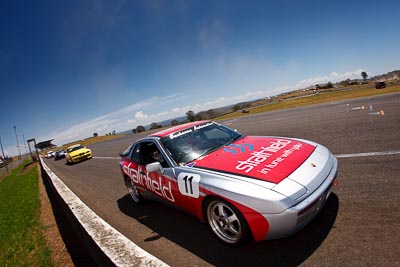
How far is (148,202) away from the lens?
5328 mm

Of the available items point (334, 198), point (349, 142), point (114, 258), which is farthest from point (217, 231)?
point (349, 142)

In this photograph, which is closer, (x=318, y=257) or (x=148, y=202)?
(x=318, y=257)

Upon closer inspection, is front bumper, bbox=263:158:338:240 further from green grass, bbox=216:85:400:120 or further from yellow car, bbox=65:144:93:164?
green grass, bbox=216:85:400:120

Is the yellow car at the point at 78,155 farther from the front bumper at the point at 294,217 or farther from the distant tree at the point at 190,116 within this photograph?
the distant tree at the point at 190,116

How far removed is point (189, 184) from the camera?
10.8 ft

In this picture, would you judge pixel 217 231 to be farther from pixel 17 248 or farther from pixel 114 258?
pixel 17 248

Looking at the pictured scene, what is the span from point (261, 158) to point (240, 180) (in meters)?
0.65

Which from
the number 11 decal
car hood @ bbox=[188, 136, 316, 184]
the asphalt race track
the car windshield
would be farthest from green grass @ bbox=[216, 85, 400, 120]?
the number 11 decal

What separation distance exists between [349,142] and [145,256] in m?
6.21

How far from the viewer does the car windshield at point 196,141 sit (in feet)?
12.8

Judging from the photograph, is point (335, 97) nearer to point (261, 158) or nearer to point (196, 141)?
point (196, 141)

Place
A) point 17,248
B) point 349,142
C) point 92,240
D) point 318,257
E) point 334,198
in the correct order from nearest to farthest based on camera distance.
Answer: point 318,257, point 92,240, point 334,198, point 17,248, point 349,142

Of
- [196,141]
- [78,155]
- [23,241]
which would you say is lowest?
[23,241]

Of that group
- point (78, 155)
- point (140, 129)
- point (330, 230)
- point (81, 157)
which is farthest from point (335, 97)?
point (140, 129)
